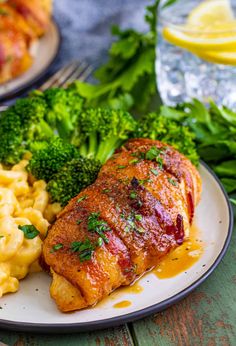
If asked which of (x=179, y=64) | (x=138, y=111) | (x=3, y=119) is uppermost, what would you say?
(x=3, y=119)

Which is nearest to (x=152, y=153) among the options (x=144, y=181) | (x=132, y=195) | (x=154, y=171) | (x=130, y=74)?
(x=154, y=171)

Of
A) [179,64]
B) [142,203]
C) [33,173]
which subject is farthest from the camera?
[179,64]

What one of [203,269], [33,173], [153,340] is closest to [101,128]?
[33,173]

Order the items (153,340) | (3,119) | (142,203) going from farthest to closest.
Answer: (3,119) < (142,203) < (153,340)

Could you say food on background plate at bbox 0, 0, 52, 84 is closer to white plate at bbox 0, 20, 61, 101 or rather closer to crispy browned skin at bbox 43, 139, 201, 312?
white plate at bbox 0, 20, 61, 101

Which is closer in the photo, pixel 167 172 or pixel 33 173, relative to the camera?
pixel 167 172

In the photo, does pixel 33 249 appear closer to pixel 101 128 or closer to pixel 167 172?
pixel 167 172
